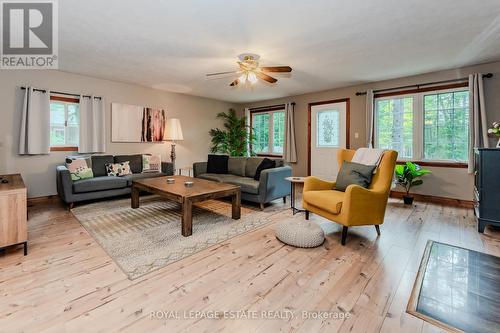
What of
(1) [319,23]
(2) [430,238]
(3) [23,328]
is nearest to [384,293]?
(2) [430,238]

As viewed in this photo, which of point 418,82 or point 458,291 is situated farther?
point 418,82

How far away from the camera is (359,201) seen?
2.62 m

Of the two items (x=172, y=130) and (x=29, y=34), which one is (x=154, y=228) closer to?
(x=29, y=34)

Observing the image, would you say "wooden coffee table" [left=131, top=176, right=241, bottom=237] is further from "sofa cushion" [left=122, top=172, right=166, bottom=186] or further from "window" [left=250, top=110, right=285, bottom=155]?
"window" [left=250, top=110, right=285, bottom=155]

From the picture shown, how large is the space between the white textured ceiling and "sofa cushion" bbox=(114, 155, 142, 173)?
158cm

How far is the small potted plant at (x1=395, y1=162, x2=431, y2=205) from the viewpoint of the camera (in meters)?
4.27

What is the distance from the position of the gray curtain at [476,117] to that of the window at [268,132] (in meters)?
3.79

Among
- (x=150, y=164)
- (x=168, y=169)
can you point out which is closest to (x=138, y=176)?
(x=150, y=164)

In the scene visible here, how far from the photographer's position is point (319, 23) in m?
2.63

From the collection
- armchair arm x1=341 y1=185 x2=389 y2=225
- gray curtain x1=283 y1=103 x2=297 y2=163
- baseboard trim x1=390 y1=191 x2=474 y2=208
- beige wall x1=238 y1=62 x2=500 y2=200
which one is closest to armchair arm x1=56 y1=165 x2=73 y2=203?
armchair arm x1=341 y1=185 x2=389 y2=225

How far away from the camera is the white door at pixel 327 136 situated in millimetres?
5566

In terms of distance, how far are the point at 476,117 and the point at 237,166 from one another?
408 centimetres

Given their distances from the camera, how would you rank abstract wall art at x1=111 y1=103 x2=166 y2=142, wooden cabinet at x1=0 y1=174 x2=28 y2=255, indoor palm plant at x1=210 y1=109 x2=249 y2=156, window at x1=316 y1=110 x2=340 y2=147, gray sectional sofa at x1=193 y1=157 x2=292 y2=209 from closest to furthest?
wooden cabinet at x1=0 y1=174 x2=28 y2=255 → gray sectional sofa at x1=193 y1=157 x2=292 y2=209 → abstract wall art at x1=111 y1=103 x2=166 y2=142 → window at x1=316 y1=110 x2=340 y2=147 → indoor palm plant at x1=210 y1=109 x2=249 y2=156

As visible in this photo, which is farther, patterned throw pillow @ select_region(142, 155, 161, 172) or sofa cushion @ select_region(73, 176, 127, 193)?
patterned throw pillow @ select_region(142, 155, 161, 172)
